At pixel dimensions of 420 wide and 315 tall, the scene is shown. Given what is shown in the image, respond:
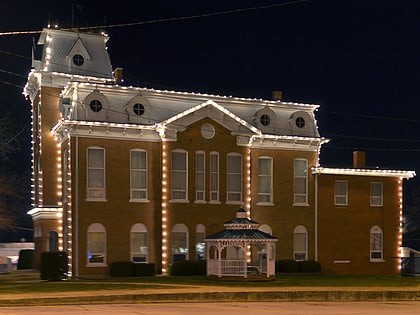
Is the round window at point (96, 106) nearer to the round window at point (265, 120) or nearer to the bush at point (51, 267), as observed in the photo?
the bush at point (51, 267)

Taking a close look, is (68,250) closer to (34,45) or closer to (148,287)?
(148,287)

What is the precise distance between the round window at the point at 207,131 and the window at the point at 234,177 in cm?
190

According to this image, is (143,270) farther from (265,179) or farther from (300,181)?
(300,181)

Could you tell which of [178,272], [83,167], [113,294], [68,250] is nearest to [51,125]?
[83,167]

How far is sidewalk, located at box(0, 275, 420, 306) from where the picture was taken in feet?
82.7

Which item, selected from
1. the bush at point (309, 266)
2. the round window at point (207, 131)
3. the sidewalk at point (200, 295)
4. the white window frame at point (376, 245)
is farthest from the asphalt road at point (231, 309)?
the white window frame at point (376, 245)

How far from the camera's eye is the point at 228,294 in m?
27.8

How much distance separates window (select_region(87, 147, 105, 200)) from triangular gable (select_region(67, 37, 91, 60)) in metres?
8.01

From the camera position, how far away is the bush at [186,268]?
39.6 meters

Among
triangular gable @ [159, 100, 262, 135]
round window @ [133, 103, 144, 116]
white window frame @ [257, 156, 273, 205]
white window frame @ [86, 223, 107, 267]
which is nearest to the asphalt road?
white window frame @ [86, 223, 107, 267]

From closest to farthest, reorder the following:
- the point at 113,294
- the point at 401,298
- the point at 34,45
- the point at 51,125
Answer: the point at 113,294
the point at 401,298
the point at 51,125
the point at 34,45

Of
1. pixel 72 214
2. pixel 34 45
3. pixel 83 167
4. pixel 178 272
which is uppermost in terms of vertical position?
pixel 34 45

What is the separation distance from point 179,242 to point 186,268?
222 cm

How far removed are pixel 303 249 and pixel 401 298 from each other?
16112 millimetres
